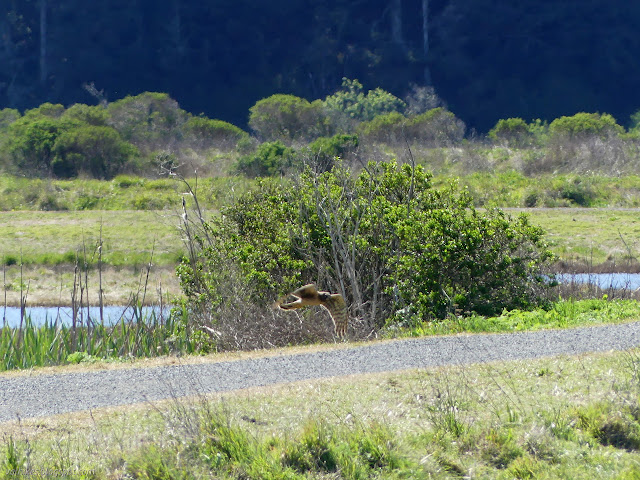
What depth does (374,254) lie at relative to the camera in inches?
585

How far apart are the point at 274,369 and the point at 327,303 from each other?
3184 millimetres

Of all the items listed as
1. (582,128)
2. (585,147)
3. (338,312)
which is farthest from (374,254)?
(582,128)

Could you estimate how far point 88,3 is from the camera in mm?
90188

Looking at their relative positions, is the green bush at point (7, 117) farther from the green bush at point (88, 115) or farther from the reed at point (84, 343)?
the reed at point (84, 343)

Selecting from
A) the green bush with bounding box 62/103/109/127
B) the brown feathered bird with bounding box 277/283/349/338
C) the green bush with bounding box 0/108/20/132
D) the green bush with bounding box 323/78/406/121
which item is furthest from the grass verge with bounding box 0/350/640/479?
the green bush with bounding box 323/78/406/121

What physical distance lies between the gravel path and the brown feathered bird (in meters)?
1.26

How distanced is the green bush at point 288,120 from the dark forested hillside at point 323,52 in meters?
16.6

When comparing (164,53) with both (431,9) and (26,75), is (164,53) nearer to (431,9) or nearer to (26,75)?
(26,75)

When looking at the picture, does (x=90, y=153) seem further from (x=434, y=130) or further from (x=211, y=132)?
(x=434, y=130)

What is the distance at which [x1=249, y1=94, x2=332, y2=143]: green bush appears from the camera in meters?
61.7

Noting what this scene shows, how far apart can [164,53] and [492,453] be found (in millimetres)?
86353

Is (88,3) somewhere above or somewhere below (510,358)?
above

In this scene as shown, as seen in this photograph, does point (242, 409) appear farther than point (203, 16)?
No

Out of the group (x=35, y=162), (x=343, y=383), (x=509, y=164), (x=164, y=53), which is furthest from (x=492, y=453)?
(x=164, y=53)
